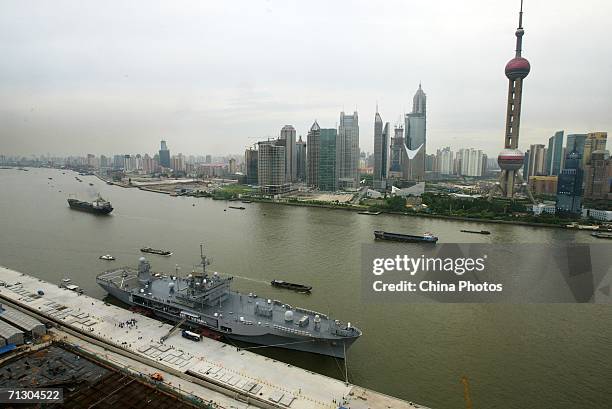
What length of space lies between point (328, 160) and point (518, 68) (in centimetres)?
2683

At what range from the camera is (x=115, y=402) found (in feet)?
20.7

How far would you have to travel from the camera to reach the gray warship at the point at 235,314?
31.0 ft

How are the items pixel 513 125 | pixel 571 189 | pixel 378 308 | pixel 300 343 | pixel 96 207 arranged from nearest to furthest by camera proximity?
pixel 300 343, pixel 378 308, pixel 96 207, pixel 571 189, pixel 513 125

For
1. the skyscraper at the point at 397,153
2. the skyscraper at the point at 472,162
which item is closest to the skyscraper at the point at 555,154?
the skyscraper at the point at 472,162

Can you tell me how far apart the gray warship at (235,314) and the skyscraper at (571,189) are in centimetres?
3180

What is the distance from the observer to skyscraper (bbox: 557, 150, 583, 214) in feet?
107

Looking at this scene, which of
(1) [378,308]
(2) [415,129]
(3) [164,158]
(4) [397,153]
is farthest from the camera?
(3) [164,158]

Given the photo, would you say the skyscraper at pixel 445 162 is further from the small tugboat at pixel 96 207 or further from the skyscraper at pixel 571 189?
the small tugboat at pixel 96 207

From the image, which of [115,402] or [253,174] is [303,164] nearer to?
[253,174]

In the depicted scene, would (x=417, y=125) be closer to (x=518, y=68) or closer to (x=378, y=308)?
(x=518, y=68)

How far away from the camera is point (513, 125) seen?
138 ft

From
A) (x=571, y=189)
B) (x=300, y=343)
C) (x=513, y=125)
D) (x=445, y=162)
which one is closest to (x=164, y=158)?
(x=445, y=162)

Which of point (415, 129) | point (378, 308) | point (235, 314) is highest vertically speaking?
→ point (415, 129)

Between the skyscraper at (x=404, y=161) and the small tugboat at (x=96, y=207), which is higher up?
the skyscraper at (x=404, y=161)
